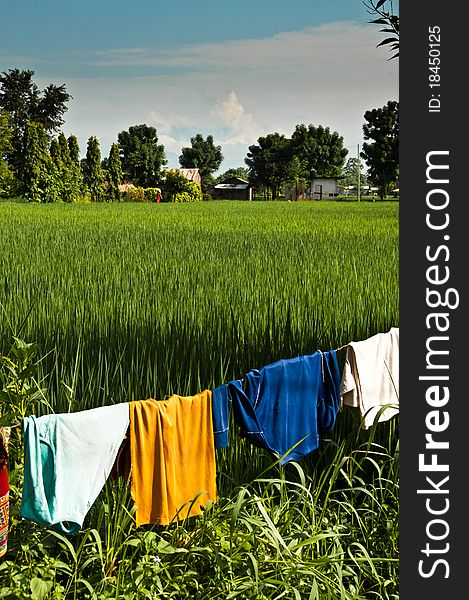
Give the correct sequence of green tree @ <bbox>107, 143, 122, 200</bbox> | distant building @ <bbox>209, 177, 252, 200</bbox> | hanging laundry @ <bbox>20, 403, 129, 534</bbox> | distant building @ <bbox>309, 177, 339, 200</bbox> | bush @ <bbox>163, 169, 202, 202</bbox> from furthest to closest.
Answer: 1. distant building @ <bbox>209, 177, 252, 200</bbox>
2. distant building @ <bbox>309, 177, 339, 200</bbox>
3. bush @ <bbox>163, 169, 202, 202</bbox>
4. green tree @ <bbox>107, 143, 122, 200</bbox>
5. hanging laundry @ <bbox>20, 403, 129, 534</bbox>

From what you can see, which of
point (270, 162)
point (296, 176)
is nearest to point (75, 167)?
point (296, 176)

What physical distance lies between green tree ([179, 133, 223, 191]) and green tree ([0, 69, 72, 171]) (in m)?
26.0

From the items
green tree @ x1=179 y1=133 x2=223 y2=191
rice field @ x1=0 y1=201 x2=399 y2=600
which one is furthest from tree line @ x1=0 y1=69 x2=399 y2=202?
rice field @ x1=0 y1=201 x2=399 y2=600

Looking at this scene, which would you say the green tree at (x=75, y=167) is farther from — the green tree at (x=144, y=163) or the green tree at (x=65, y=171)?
the green tree at (x=144, y=163)

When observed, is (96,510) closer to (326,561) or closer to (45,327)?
(326,561)

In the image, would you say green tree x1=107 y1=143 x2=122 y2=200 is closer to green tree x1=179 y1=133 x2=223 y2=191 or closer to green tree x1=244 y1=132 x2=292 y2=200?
green tree x1=244 y1=132 x2=292 y2=200

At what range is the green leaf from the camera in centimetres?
233

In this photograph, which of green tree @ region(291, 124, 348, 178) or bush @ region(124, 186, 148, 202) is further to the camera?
green tree @ region(291, 124, 348, 178)

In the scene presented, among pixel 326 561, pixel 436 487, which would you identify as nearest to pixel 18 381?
pixel 326 561

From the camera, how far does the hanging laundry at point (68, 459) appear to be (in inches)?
88.7

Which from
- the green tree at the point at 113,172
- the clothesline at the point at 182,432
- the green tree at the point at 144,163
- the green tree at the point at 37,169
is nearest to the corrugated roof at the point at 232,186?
the green tree at the point at 144,163

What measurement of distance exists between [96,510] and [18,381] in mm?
542

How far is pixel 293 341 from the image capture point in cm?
409

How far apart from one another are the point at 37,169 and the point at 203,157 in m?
47.1
